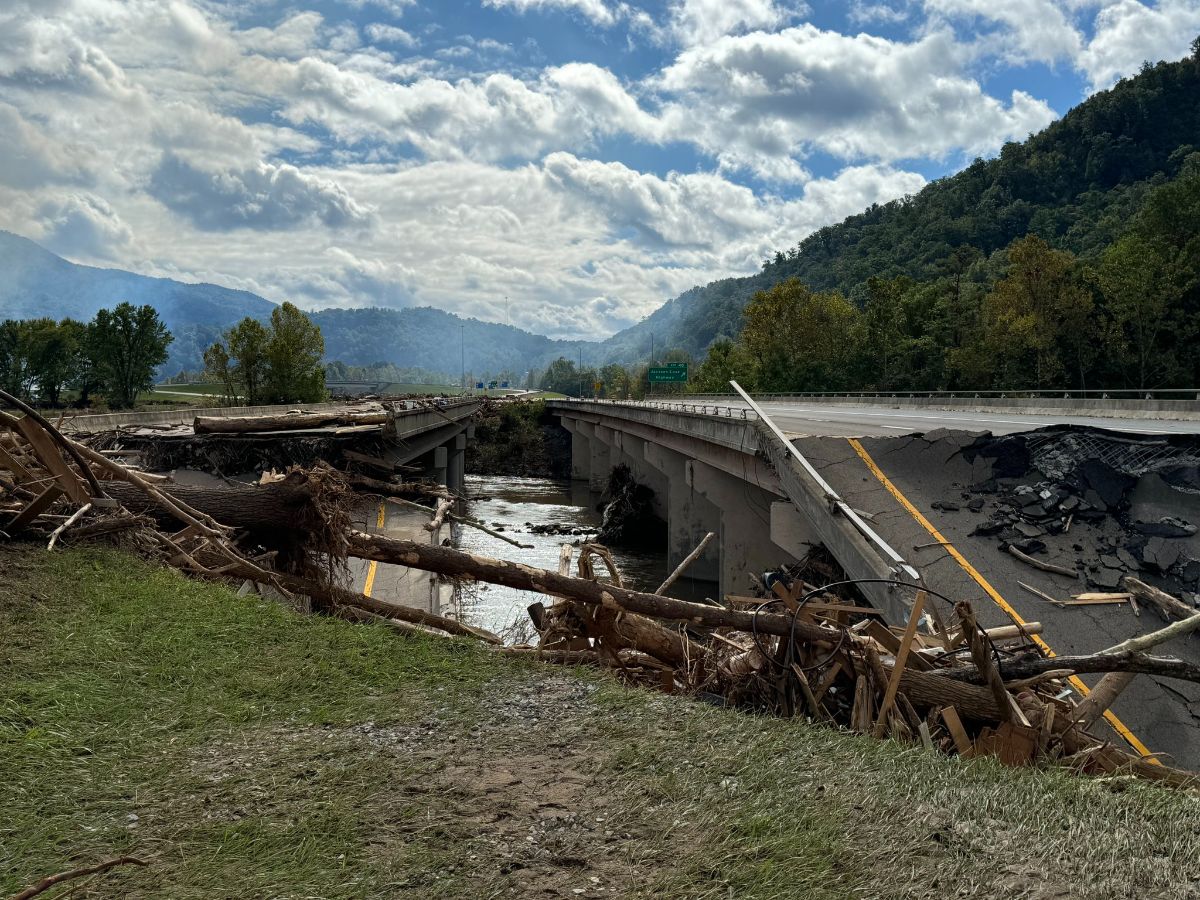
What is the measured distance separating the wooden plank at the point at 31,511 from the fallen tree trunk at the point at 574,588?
110 inches

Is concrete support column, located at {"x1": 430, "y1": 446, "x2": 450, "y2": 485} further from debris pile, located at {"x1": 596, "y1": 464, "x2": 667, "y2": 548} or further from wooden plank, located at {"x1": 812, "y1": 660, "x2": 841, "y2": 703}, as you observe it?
wooden plank, located at {"x1": 812, "y1": 660, "x2": 841, "y2": 703}

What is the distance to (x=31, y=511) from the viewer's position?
26.9 feet

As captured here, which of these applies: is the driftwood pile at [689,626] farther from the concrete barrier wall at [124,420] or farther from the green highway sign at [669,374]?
the green highway sign at [669,374]

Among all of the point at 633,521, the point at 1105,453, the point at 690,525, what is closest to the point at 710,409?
the point at 690,525

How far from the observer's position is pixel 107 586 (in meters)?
7.36

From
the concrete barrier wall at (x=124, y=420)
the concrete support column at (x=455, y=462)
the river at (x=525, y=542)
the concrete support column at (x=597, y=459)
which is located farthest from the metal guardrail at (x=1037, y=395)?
the concrete barrier wall at (x=124, y=420)

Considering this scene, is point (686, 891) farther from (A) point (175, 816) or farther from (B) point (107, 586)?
(B) point (107, 586)

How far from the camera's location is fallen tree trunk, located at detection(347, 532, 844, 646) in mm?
6781

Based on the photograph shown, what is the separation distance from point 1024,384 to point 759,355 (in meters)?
33.0

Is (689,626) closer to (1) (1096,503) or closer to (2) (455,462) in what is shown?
(1) (1096,503)

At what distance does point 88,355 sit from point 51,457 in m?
85.3

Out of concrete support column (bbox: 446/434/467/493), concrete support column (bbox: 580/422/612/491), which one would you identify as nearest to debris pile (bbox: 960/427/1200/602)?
concrete support column (bbox: 446/434/467/493)

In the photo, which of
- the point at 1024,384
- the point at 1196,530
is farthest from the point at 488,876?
the point at 1024,384

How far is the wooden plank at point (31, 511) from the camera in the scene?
8141mm
